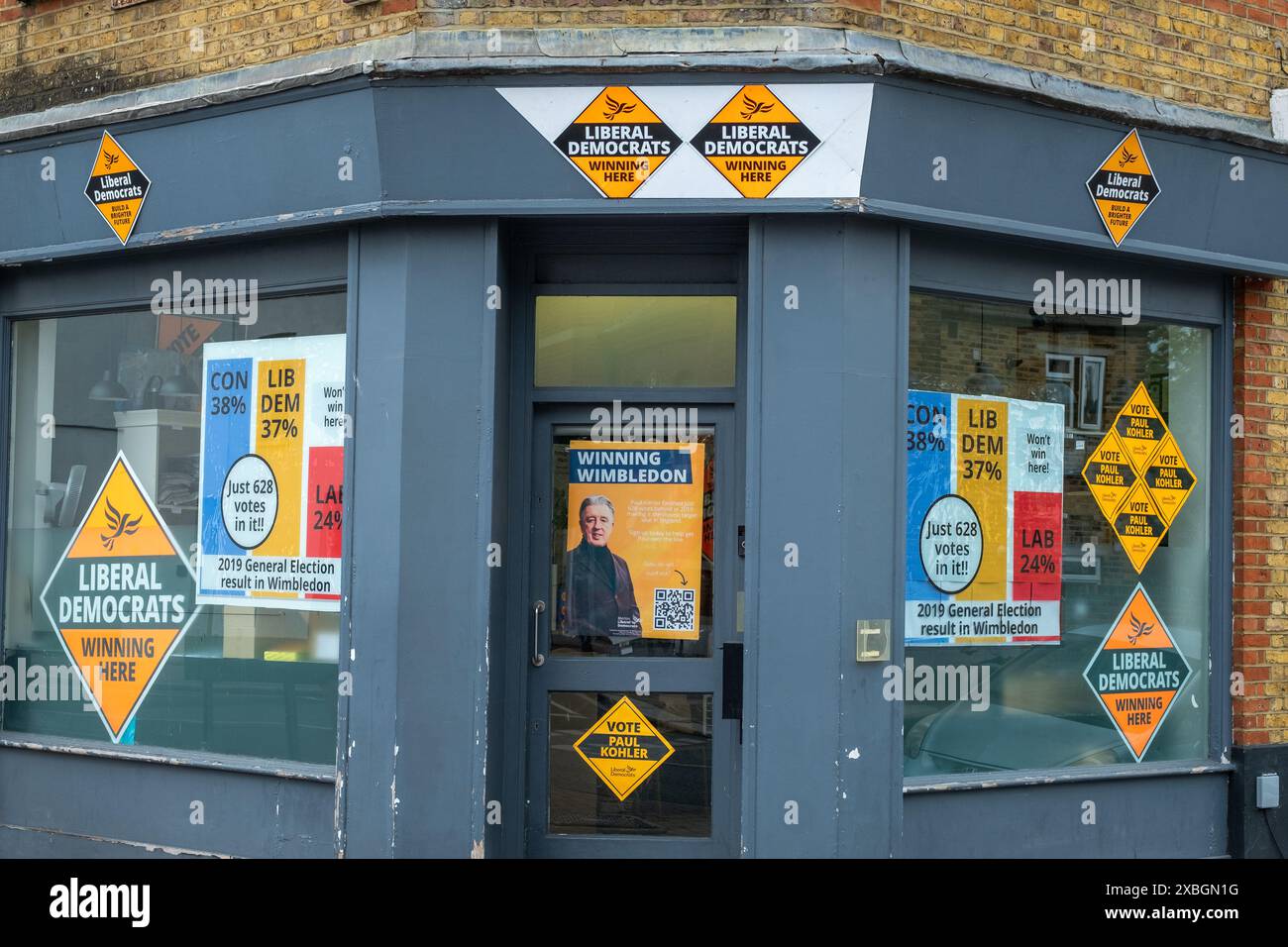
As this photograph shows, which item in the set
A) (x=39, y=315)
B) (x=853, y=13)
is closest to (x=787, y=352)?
(x=853, y=13)

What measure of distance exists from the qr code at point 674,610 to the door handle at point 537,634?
0.54m

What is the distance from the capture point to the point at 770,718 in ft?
18.4

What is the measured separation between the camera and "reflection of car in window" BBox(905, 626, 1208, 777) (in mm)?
6191

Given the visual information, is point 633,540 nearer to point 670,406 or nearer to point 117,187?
point 670,406

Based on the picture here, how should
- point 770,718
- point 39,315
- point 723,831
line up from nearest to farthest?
point 770,718
point 723,831
point 39,315

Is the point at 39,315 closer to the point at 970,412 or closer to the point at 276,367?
the point at 276,367

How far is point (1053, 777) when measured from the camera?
249 inches

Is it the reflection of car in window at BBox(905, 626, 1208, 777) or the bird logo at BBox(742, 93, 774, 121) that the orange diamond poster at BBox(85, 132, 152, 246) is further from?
the reflection of car in window at BBox(905, 626, 1208, 777)

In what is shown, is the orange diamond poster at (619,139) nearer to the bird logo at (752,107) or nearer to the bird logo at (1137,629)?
the bird logo at (752,107)

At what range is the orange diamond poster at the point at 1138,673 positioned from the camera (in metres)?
6.67

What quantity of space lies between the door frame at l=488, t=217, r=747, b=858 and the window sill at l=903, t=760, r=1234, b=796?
2.96ft

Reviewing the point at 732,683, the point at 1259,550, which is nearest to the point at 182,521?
the point at 732,683

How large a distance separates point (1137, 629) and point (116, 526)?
5449 mm

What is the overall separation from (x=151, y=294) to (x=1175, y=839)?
5.97m
